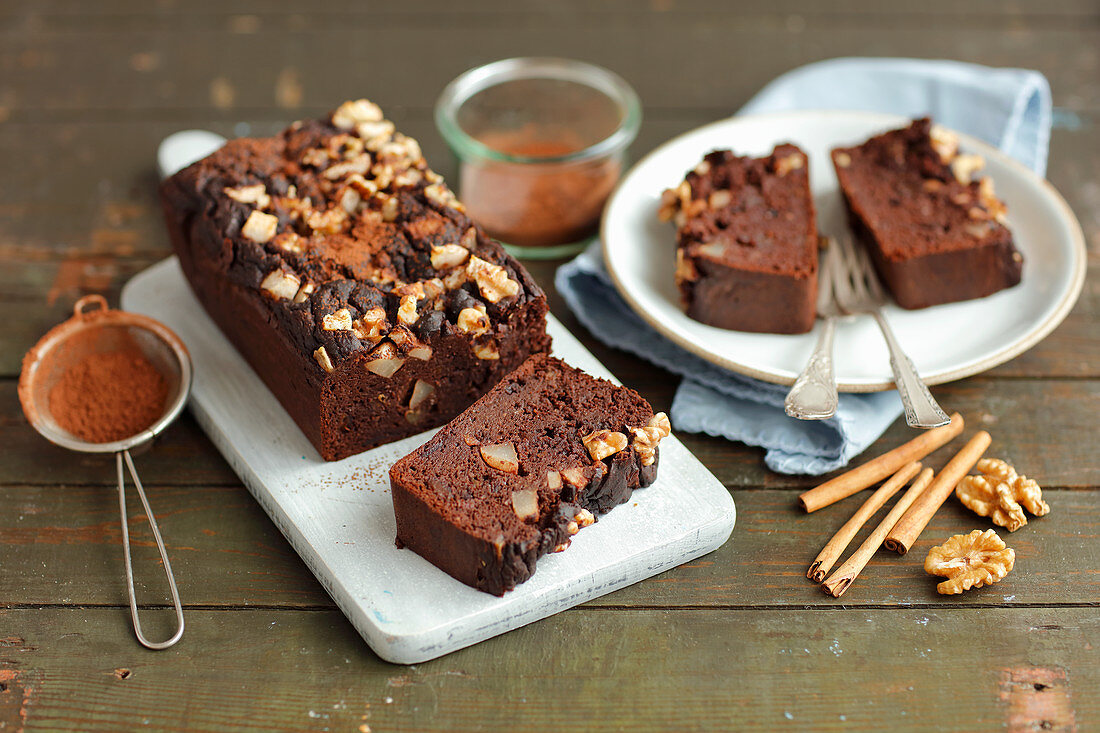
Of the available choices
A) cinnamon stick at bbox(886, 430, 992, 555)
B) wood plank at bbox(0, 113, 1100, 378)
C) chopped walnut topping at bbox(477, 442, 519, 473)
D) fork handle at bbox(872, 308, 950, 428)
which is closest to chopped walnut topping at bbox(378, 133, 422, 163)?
wood plank at bbox(0, 113, 1100, 378)

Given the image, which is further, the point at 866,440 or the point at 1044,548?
the point at 866,440

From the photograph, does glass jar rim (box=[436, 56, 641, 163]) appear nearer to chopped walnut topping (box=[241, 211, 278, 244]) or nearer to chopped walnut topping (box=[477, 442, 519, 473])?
chopped walnut topping (box=[241, 211, 278, 244])

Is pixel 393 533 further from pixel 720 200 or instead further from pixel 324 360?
pixel 720 200

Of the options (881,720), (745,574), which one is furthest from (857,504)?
(881,720)

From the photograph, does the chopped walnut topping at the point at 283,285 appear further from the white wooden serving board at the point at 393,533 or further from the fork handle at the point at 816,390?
the fork handle at the point at 816,390

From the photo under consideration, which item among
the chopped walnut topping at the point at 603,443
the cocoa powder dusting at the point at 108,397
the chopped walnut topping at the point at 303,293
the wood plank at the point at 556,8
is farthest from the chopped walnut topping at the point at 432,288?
the wood plank at the point at 556,8

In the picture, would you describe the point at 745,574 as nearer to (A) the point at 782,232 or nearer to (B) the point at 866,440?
(B) the point at 866,440

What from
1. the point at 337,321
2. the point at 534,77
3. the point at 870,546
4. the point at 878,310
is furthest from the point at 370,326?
the point at 534,77
